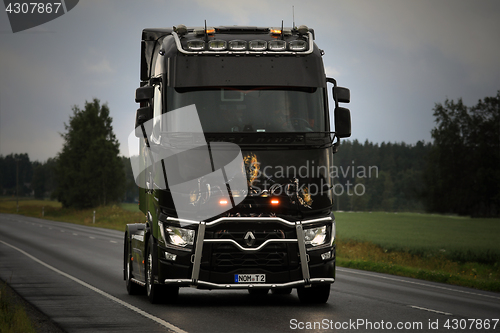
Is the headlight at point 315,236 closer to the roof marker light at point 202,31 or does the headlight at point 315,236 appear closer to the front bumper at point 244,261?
the front bumper at point 244,261

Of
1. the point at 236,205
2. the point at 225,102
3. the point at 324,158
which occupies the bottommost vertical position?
the point at 236,205

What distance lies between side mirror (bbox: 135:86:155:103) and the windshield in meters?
0.54

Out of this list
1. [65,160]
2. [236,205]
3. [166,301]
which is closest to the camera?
[236,205]

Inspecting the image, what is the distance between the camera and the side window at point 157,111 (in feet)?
35.2

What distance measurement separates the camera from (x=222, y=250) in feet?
33.9

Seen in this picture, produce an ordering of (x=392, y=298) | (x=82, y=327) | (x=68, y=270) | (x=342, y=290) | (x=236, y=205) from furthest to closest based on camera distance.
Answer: (x=68, y=270), (x=342, y=290), (x=392, y=298), (x=236, y=205), (x=82, y=327)

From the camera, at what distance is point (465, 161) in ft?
296

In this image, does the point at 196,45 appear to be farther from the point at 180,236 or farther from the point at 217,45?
the point at 180,236

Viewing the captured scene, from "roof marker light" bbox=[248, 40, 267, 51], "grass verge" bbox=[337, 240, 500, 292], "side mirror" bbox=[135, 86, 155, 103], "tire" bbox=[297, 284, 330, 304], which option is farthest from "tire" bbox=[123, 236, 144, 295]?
"grass verge" bbox=[337, 240, 500, 292]

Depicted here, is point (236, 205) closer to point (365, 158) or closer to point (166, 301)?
point (166, 301)

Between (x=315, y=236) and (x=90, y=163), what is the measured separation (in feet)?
278

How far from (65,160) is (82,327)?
294 ft

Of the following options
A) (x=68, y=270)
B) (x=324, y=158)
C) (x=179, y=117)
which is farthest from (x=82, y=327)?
(x=68, y=270)
